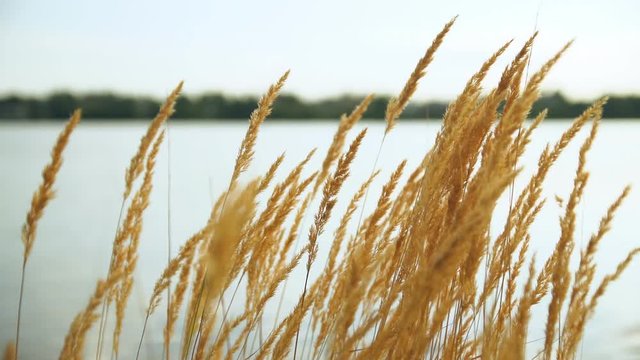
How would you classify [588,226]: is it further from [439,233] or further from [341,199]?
[439,233]

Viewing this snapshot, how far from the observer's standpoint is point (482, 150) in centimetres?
167

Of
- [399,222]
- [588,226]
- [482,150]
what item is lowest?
[399,222]

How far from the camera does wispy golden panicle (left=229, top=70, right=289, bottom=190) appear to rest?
1.67m

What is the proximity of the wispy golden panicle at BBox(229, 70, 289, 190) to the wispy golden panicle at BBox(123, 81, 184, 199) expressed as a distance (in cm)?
25

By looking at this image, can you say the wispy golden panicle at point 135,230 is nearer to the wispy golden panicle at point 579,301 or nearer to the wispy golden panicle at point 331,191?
the wispy golden panicle at point 331,191

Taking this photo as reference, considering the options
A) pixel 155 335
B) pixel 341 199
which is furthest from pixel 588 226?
pixel 155 335

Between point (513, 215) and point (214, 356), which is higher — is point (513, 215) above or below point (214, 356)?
above

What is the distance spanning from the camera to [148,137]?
1.76 m

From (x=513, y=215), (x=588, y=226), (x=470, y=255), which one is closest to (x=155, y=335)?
(x=513, y=215)

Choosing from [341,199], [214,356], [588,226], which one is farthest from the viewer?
[341,199]

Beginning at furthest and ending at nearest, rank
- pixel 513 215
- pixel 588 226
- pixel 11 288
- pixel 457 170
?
pixel 588 226
pixel 11 288
pixel 513 215
pixel 457 170

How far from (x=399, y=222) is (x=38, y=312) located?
3.65 meters

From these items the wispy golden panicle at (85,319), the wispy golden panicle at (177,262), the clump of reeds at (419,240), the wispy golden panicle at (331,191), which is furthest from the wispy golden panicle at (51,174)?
the wispy golden panicle at (331,191)

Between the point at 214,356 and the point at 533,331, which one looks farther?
the point at 533,331
